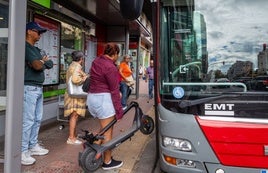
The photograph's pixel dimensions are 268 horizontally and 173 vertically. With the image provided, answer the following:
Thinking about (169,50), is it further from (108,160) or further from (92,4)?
(92,4)

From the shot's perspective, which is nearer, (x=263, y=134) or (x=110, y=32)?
(x=263, y=134)

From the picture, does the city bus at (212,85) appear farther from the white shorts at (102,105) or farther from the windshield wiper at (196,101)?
the white shorts at (102,105)

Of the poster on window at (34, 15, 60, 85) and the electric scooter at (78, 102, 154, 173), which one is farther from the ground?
the poster on window at (34, 15, 60, 85)

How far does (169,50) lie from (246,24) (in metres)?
0.87

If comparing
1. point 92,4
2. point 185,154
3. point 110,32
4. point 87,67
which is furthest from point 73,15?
point 185,154

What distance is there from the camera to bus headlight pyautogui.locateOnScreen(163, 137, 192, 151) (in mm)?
3340

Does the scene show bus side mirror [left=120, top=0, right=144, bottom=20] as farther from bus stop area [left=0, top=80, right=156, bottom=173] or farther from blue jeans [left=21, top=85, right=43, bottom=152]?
bus stop area [left=0, top=80, right=156, bottom=173]

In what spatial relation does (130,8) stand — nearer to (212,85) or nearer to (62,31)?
(212,85)

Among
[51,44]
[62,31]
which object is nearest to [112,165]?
[51,44]

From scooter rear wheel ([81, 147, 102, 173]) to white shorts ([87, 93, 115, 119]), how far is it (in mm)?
557

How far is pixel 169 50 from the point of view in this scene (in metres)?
3.74

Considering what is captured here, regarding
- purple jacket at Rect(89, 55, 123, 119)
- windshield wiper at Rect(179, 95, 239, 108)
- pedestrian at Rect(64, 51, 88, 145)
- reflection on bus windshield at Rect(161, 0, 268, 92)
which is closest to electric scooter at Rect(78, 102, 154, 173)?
purple jacket at Rect(89, 55, 123, 119)

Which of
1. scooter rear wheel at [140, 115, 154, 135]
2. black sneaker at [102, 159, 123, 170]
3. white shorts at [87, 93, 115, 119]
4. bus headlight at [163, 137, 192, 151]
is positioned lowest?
black sneaker at [102, 159, 123, 170]

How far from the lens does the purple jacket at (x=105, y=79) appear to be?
4.20 metres
